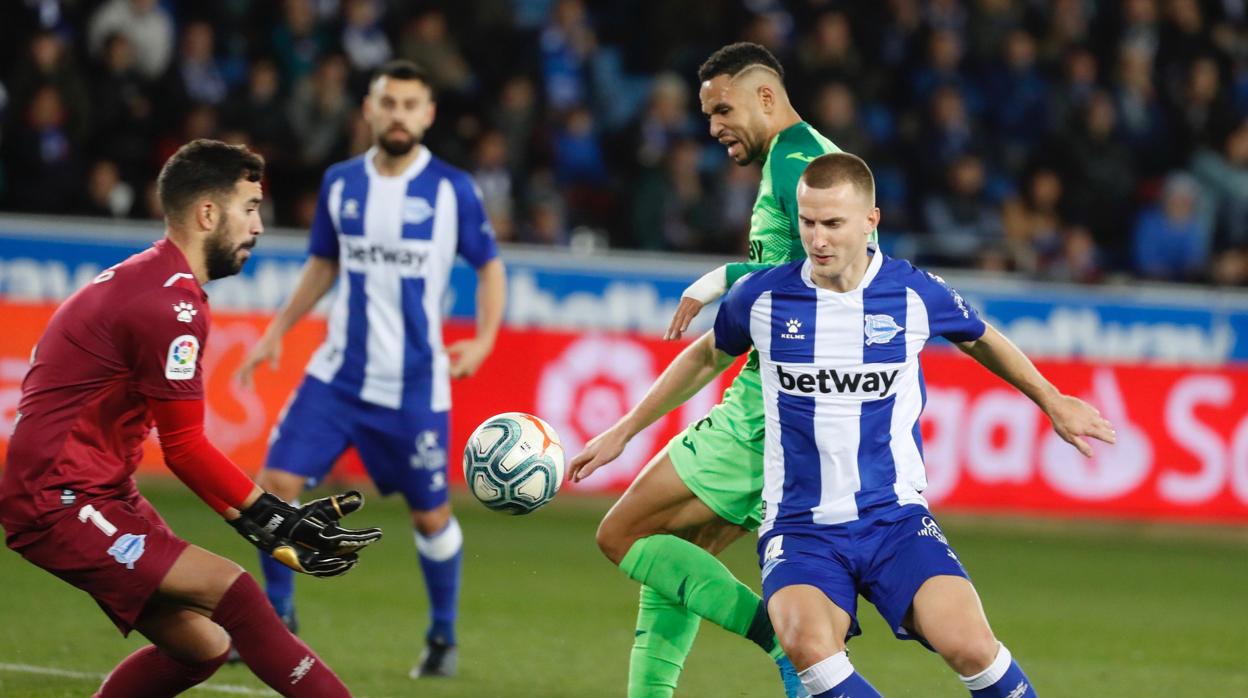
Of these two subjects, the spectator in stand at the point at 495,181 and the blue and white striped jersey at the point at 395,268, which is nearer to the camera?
the blue and white striped jersey at the point at 395,268

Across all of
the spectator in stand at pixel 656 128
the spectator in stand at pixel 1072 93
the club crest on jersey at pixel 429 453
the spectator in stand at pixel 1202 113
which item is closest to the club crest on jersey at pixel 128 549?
the club crest on jersey at pixel 429 453

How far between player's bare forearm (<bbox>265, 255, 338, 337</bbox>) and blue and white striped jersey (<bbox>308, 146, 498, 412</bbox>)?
0.07 meters

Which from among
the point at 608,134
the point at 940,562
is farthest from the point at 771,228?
the point at 608,134

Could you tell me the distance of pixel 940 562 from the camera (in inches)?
210

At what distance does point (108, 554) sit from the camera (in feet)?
16.8

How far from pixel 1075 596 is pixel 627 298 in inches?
193

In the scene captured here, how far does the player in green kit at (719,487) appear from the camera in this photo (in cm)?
590

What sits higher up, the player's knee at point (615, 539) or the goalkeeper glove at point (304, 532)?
the goalkeeper glove at point (304, 532)

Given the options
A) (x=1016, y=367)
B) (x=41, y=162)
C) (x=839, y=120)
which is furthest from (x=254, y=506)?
(x=839, y=120)

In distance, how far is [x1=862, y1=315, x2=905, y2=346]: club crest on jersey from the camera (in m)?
5.55

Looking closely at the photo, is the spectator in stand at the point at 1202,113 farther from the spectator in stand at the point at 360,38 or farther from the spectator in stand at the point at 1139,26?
the spectator in stand at the point at 360,38

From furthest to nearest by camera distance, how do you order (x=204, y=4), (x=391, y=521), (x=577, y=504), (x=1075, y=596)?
(x=204, y=4), (x=577, y=504), (x=391, y=521), (x=1075, y=596)

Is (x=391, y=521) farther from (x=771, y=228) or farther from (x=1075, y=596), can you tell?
(x=771, y=228)

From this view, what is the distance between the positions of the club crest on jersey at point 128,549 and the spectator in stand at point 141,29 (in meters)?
10.3
